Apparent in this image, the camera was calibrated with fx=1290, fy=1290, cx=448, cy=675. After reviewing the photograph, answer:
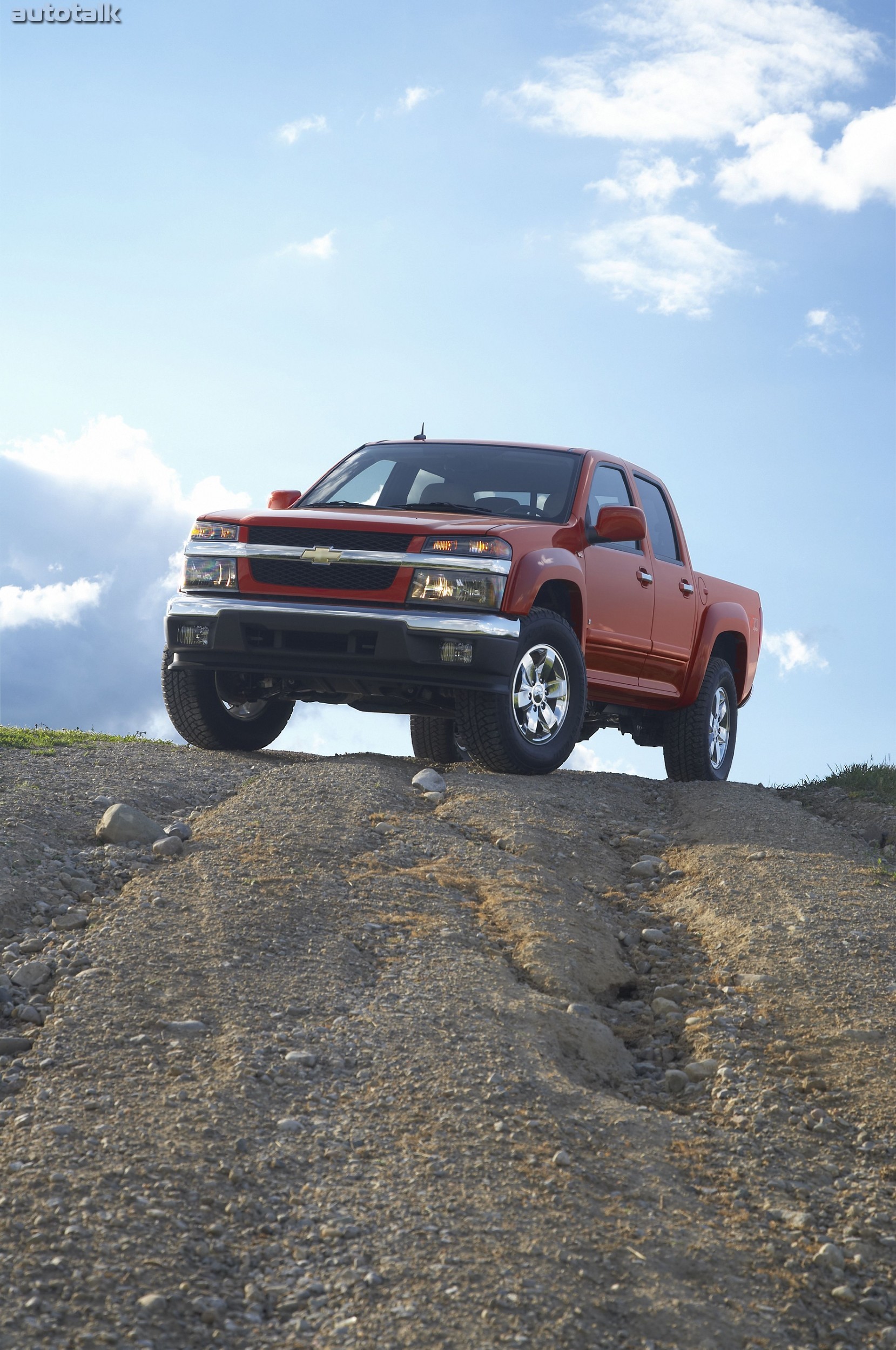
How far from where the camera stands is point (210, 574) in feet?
25.6

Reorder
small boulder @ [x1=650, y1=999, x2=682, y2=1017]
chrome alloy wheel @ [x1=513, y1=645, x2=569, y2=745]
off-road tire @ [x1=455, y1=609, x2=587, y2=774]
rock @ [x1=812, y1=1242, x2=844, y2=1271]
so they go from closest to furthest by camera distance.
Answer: rock @ [x1=812, y1=1242, x2=844, y2=1271]
small boulder @ [x1=650, y1=999, x2=682, y2=1017]
off-road tire @ [x1=455, y1=609, x2=587, y2=774]
chrome alloy wheel @ [x1=513, y1=645, x2=569, y2=745]

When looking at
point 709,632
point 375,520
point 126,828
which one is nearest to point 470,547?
point 375,520

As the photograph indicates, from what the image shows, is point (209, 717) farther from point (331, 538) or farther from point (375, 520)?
point (375, 520)

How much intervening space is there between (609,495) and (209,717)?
311cm

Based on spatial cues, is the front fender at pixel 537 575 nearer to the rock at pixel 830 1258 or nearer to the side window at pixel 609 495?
the side window at pixel 609 495

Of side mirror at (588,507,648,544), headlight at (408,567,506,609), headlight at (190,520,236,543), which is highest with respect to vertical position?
side mirror at (588,507,648,544)

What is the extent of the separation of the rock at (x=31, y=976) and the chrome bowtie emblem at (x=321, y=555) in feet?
11.2

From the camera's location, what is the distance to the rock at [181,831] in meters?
6.06

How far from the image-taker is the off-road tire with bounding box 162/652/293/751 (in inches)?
325

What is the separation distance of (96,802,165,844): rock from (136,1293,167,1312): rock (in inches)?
129

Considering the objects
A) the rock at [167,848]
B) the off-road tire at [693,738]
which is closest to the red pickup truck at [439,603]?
the off-road tire at [693,738]

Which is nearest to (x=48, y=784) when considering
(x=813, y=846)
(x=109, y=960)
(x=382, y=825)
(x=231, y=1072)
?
(x=382, y=825)

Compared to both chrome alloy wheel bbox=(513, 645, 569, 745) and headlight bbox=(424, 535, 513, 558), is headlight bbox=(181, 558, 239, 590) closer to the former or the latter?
headlight bbox=(424, 535, 513, 558)

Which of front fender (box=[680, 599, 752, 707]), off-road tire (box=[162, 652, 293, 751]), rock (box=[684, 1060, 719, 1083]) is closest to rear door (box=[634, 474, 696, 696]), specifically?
front fender (box=[680, 599, 752, 707])
